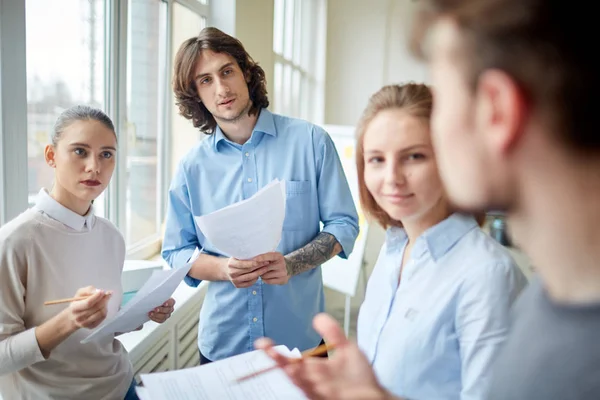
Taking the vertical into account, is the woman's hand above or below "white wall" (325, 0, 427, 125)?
below

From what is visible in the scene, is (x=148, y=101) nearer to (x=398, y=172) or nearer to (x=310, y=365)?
(x=398, y=172)

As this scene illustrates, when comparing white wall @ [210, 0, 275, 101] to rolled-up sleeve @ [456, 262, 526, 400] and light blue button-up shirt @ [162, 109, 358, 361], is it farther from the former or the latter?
rolled-up sleeve @ [456, 262, 526, 400]

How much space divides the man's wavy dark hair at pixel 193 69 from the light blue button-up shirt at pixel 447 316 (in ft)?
3.31

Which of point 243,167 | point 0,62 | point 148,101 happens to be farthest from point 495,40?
point 148,101

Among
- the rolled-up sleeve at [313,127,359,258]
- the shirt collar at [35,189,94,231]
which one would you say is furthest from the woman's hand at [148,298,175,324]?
the rolled-up sleeve at [313,127,359,258]

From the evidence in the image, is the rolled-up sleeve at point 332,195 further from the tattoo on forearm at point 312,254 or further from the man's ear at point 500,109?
the man's ear at point 500,109

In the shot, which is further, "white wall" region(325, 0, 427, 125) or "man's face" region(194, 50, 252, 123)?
"white wall" region(325, 0, 427, 125)

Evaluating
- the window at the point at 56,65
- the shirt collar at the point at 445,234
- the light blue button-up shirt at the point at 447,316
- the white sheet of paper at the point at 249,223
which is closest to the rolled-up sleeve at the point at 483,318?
the light blue button-up shirt at the point at 447,316

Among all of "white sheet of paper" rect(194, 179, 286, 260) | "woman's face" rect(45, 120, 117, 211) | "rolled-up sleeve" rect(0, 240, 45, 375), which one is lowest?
"rolled-up sleeve" rect(0, 240, 45, 375)

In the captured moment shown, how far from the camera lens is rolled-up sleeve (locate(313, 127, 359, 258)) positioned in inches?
67.1

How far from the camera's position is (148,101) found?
2732 mm

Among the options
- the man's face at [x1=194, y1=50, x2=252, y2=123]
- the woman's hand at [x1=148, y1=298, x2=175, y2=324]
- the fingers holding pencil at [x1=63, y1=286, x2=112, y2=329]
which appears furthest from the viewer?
the man's face at [x1=194, y1=50, x2=252, y2=123]

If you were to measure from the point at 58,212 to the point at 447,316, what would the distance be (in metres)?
0.95

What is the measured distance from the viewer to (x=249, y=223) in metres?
1.26
